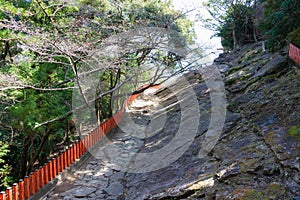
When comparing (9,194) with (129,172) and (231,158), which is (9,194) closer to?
(129,172)

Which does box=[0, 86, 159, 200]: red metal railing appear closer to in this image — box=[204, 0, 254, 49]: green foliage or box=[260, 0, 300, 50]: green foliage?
box=[260, 0, 300, 50]: green foliage

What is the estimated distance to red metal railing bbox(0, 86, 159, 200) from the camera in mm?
4562

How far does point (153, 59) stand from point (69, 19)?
15.5 feet

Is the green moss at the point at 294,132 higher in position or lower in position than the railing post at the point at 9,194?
higher

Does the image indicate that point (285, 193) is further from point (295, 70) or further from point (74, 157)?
point (74, 157)

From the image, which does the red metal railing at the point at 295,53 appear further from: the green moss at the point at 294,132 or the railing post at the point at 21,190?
the railing post at the point at 21,190

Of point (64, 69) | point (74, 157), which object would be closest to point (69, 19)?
point (64, 69)

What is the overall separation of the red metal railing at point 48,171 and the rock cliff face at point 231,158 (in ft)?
1.17

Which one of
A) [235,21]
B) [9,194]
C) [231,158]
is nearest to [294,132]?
[231,158]

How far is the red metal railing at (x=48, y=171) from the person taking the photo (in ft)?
15.0

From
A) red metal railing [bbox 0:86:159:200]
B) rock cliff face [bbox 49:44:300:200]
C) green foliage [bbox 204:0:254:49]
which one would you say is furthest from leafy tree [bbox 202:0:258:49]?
red metal railing [bbox 0:86:159:200]

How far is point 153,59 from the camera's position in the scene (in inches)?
471

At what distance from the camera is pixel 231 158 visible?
4102mm

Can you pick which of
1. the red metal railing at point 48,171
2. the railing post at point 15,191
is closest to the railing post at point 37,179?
the red metal railing at point 48,171
